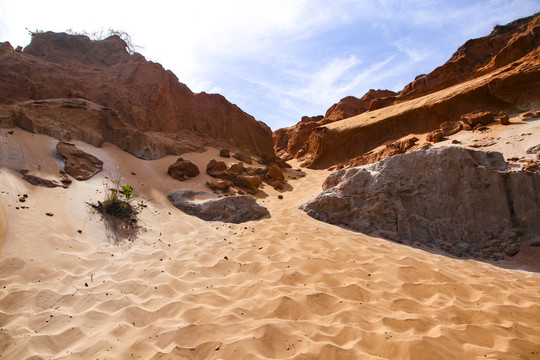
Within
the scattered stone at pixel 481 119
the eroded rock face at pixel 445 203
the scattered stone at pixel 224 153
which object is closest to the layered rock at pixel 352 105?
the scattered stone at pixel 481 119

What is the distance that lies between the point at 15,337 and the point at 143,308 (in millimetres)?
798

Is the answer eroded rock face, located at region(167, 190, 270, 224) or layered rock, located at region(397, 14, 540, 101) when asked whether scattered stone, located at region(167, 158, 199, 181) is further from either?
layered rock, located at region(397, 14, 540, 101)

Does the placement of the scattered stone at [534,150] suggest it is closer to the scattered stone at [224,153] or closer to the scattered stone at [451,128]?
the scattered stone at [451,128]

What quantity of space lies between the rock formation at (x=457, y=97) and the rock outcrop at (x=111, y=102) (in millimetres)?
3339

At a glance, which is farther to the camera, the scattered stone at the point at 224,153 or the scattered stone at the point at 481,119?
the scattered stone at the point at 224,153

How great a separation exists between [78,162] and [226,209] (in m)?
2.81

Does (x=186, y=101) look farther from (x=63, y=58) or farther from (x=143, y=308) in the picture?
(x=143, y=308)

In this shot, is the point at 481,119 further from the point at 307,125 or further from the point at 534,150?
the point at 307,125

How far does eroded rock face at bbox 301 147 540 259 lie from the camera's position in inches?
174

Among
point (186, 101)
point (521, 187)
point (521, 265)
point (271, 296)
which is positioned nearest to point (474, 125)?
point (521, 187)

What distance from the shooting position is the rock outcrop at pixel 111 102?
6.89m

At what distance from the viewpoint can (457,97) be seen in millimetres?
10391

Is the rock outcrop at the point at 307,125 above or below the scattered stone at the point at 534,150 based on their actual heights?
above

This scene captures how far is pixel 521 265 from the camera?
3.92 meters
